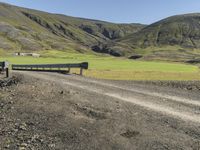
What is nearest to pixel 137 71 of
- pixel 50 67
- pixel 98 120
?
pixel 50 67

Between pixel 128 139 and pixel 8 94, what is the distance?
1155 cm

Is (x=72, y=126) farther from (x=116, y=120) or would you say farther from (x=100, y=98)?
(x=100, y=98)

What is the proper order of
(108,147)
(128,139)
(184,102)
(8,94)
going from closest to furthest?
(108,147)
(128,139)
(184,102)
(8,94)

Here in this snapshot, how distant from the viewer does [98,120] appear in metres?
14.4

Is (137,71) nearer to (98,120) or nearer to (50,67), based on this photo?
(50,67)

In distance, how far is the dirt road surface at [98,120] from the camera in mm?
11734

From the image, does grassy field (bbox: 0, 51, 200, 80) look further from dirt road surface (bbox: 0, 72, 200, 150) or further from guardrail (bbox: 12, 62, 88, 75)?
dirt road surface (bbox: 0, 72, 200, 150)

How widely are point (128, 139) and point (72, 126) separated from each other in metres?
2.68

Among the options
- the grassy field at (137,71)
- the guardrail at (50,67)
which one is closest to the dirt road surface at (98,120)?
the guardrail at (50,67)

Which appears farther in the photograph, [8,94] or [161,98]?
[8,94]

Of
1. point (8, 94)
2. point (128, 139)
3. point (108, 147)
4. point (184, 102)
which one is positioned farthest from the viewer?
point (8, 94)

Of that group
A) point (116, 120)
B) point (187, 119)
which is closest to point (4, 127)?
point (116, 120)

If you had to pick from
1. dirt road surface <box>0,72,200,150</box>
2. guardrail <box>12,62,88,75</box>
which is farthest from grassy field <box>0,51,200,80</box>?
dirt road surface <box>0,72,200,150</box>

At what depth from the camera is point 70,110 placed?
53.4ft
